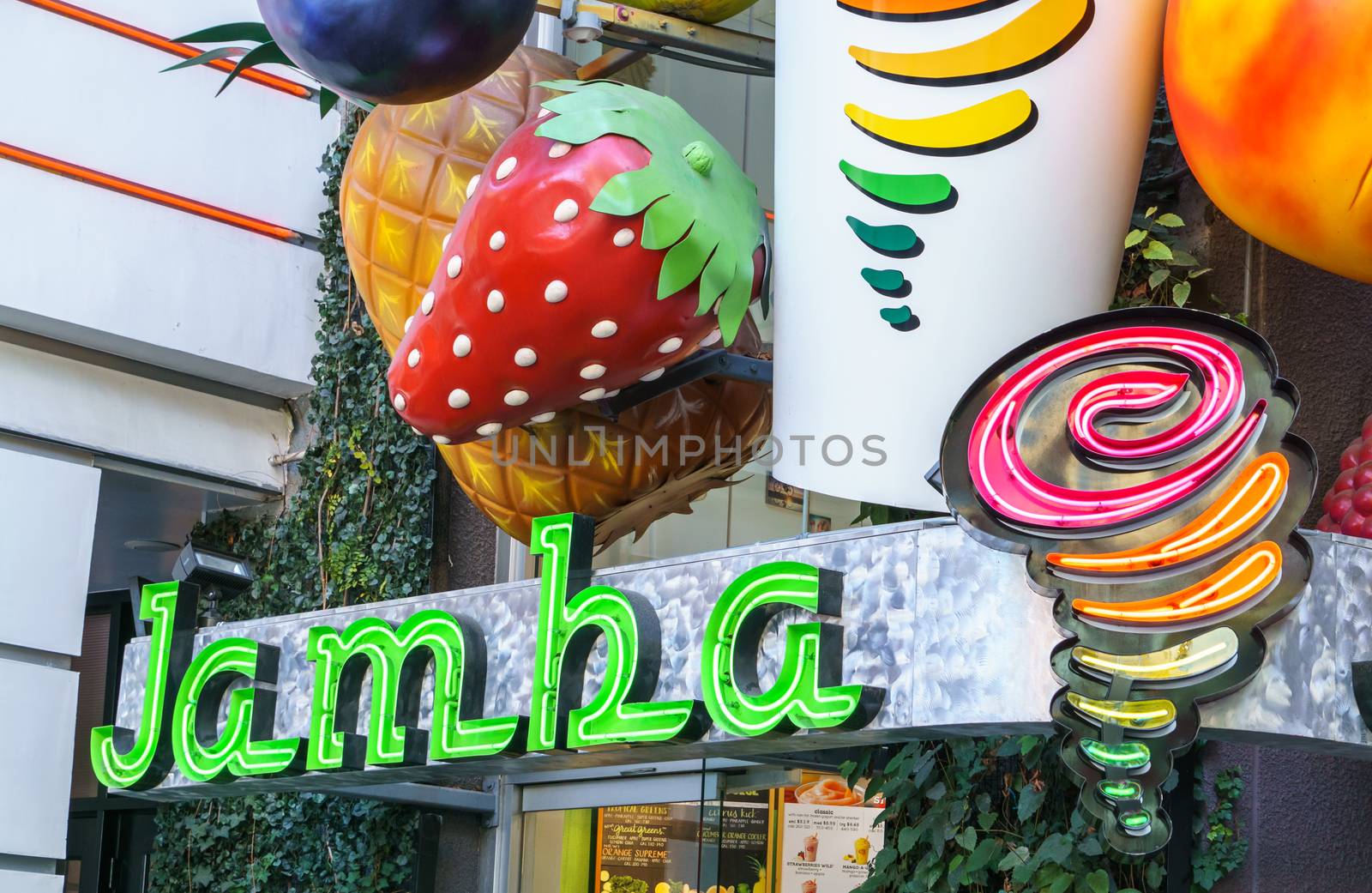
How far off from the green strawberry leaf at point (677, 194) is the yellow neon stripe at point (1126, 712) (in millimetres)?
1410

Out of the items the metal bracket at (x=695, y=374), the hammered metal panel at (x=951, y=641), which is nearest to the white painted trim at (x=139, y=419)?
the metal bracket at (x=695, y=374)

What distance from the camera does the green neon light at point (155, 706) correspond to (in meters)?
5.63

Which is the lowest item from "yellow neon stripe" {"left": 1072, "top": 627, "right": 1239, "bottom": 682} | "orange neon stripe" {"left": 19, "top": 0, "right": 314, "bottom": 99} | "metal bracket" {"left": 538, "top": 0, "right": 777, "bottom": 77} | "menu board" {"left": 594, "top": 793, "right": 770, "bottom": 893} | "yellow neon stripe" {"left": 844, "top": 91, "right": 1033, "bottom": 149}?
"menu board" {"left": 594, "top": 793, "right": 770, "bottom": 893}

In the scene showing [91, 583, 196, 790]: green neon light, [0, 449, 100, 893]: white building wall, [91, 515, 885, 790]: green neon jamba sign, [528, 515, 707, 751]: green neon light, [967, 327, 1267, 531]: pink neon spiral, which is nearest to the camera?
[967, 327, 1267, 531]: pink neon spiral

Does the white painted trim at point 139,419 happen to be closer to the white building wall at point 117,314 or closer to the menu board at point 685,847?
the white building wall at point 117,314

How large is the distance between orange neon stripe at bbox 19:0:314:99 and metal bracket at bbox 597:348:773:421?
3208mm

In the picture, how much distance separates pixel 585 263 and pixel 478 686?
1307 mm

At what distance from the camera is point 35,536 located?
7.21 m

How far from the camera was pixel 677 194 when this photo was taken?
14.1 ft

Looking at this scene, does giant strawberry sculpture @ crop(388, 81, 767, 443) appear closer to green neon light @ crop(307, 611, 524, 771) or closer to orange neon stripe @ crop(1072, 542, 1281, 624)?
green neon light @ crop(307, 611, 524, 771)

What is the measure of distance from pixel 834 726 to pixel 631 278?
126 centimetres

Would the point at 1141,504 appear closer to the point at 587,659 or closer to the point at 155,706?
the point at 587,659

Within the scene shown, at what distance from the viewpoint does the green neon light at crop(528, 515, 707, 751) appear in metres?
4.21

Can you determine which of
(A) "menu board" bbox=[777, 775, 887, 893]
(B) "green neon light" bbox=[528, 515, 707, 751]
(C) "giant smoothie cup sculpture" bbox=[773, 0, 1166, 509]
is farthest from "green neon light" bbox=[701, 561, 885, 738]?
(A) "menu board" bbox=[777, 775, 887, 893]
